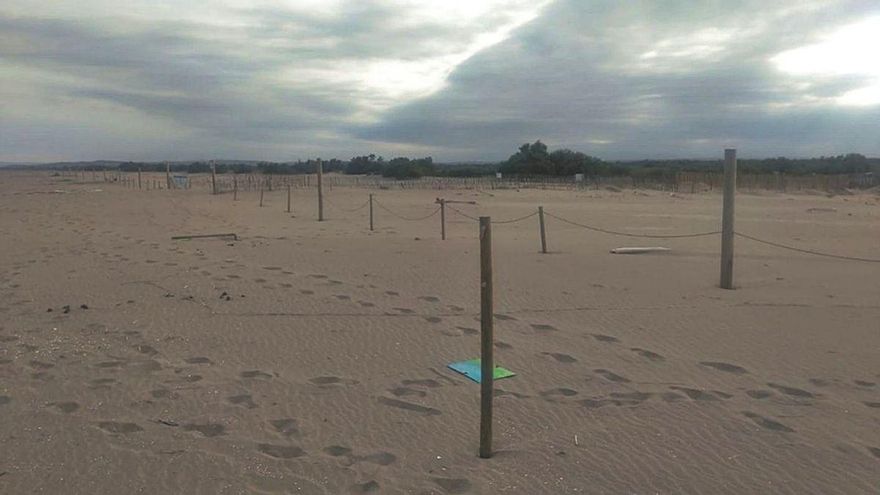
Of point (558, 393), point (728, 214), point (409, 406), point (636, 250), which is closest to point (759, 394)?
point (558, 393)

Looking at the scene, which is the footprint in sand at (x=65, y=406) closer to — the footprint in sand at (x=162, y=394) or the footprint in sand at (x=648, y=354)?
the footprint in sand at (x=162, y=394)

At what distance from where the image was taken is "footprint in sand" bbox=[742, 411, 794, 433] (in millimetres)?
4133

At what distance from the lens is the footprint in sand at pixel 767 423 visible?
163 inches

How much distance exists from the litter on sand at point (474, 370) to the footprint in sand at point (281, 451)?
165 cm

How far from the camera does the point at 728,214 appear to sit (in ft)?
29.1

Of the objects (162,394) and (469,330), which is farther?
(469,330)

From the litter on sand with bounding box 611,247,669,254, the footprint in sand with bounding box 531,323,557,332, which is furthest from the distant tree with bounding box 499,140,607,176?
the footprint in sand with bounding box 531,323,557,332

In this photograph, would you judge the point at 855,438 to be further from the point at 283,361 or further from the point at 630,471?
the point at 283,361

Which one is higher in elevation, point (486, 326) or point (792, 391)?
point (486, 326)

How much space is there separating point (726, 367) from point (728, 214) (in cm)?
400

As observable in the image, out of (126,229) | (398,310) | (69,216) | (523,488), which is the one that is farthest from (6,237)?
(523,488)

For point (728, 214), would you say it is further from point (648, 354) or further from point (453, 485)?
point (453, 485)

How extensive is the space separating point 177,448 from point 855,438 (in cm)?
398

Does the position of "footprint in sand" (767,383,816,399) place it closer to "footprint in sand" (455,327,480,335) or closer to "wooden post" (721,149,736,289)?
"footprint in sand" (455,327,480,335)
